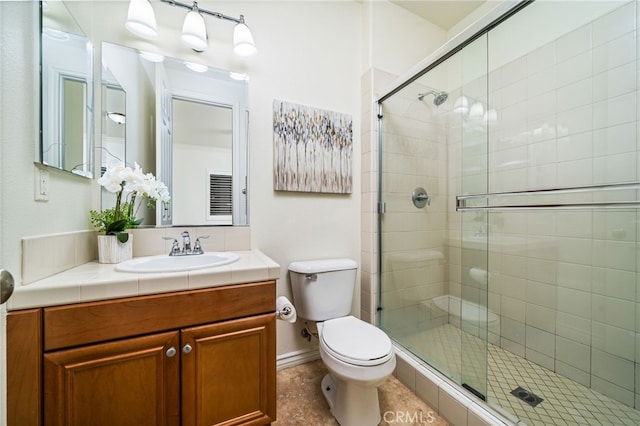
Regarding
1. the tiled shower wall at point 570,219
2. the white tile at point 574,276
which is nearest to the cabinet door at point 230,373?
the tiled shower wall at point 570,219

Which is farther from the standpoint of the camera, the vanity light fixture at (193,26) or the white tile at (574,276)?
the white tile at (574,276)

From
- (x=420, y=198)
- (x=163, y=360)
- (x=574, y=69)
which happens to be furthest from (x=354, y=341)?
(x=574, y=69)

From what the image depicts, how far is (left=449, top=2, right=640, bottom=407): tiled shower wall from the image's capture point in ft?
3.94

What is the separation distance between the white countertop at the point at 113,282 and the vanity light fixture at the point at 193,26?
1.16m

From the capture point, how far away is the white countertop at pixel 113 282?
712 mm

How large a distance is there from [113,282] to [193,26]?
1316 mm

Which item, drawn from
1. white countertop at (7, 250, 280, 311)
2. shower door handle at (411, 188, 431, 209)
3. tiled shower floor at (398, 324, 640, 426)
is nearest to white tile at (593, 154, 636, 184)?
shower door handle at (411, 188, 431, 209)

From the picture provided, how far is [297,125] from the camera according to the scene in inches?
64.1

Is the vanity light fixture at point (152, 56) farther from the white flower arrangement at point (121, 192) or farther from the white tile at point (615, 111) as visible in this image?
the white tile at point (615, 111)

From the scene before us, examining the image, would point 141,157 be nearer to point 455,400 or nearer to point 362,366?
point 362,366

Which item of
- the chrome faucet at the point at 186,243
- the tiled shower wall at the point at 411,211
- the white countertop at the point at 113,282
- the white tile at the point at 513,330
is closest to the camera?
the white countertop at the point at 113,282

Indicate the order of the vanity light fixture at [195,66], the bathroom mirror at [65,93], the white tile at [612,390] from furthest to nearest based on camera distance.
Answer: the vanity light fixture at [195,66], the white tile at [612,390], the bathroom mirror at [65,93]

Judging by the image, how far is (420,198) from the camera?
5.94 ft

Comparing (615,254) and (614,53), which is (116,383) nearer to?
(615,254)
